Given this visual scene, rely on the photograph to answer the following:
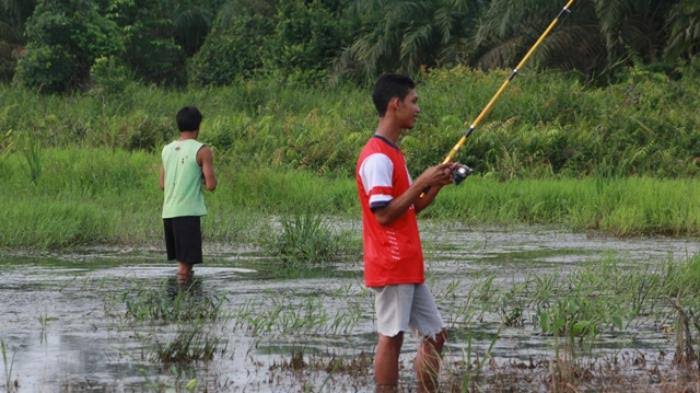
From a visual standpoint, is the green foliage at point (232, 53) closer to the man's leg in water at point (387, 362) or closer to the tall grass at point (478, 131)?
the tall grass at point (478, 131)

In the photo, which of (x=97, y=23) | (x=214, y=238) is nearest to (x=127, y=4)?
(x=97, y=23)

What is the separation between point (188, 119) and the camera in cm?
1030

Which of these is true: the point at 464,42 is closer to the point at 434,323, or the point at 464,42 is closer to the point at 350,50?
the point at 350,50

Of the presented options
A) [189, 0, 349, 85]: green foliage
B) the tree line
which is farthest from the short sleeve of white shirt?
[189, 0, 349, 85]: green foliage

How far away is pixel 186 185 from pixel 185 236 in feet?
1.23

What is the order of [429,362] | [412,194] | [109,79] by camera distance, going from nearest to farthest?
1. [412,194]
2. [429,362]
3. [109,79]

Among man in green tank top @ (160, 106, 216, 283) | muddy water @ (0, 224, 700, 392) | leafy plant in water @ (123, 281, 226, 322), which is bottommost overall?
muddy water @ (0, 224, 700, 392)

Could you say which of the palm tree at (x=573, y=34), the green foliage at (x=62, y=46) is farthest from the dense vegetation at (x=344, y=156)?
the green foliage at (x=62, y=46)

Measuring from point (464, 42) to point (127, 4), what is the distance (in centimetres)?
894

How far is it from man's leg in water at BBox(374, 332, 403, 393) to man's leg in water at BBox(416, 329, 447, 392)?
13cm

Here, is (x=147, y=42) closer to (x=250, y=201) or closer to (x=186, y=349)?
(x=250, y=201)

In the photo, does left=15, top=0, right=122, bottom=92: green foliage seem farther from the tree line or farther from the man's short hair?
the man's short hair

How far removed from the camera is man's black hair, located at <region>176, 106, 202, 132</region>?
10.3 m

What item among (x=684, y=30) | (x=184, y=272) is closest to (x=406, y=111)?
(x=184, y=272)
